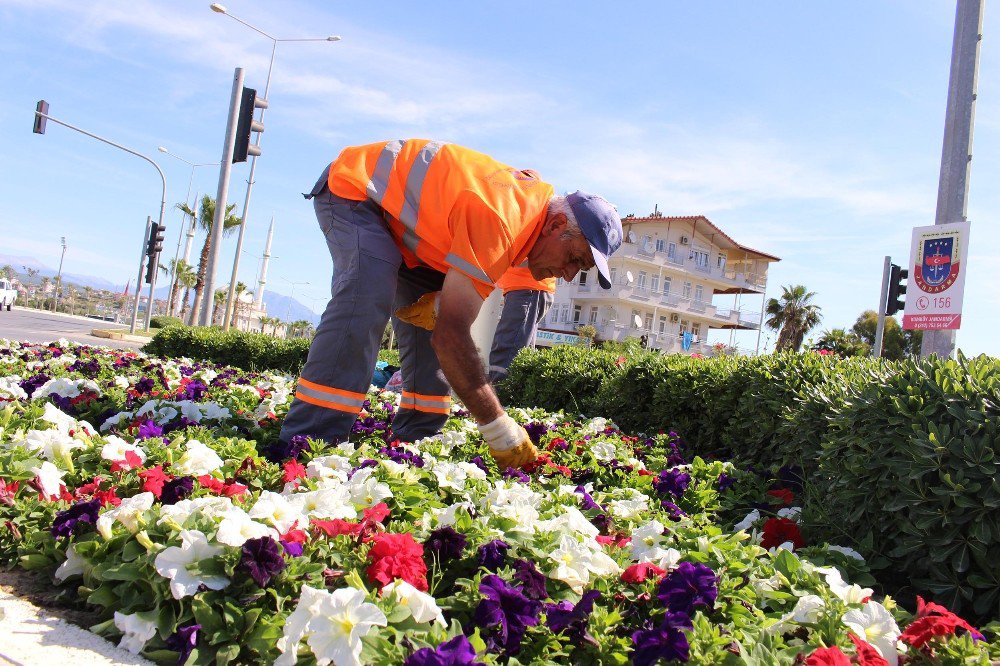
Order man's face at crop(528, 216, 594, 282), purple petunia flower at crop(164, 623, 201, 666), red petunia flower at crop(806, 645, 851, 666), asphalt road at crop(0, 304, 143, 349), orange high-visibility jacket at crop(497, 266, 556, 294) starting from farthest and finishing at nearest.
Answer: asphalt road at crop(0, 304, 143, 349)
orange high-visibility jacket at crop(497, 266, 556, 294)
man's face at crop(528, 216, 594, 282)
purple petunia flower at crop(164, 623, 201, 666)
red petunia flower at crop(806, 645, 851, 666)

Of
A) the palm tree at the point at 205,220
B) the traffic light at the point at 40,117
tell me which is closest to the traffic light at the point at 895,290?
the traffic light at the point at 40,117

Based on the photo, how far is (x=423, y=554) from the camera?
77.3 inches

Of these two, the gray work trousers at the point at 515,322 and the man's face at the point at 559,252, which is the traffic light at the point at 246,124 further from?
the man's face at the point at 559,252

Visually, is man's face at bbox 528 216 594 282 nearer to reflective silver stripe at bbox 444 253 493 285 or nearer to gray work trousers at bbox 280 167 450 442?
reflective silver stripe at bbox 444 253 493 285

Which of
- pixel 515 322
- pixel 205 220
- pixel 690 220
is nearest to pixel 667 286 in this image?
pixel 690 220

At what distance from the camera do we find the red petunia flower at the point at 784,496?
3.20m

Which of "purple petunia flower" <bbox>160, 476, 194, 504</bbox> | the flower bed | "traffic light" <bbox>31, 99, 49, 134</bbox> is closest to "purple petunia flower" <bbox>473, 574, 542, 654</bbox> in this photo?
the flower bed

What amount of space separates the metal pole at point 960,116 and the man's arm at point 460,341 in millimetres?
5982

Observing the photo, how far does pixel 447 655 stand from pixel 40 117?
73.9ft

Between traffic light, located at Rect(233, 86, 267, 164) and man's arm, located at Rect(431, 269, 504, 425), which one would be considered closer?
man's arm, located at Rect(431, 269, 504, 425)

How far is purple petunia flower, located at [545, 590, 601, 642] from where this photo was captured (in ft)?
5.50

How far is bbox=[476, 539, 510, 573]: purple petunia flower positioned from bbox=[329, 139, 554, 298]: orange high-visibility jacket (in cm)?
123

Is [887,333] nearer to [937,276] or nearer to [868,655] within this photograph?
[937,276]

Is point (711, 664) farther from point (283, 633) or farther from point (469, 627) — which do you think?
point (283, 633)
